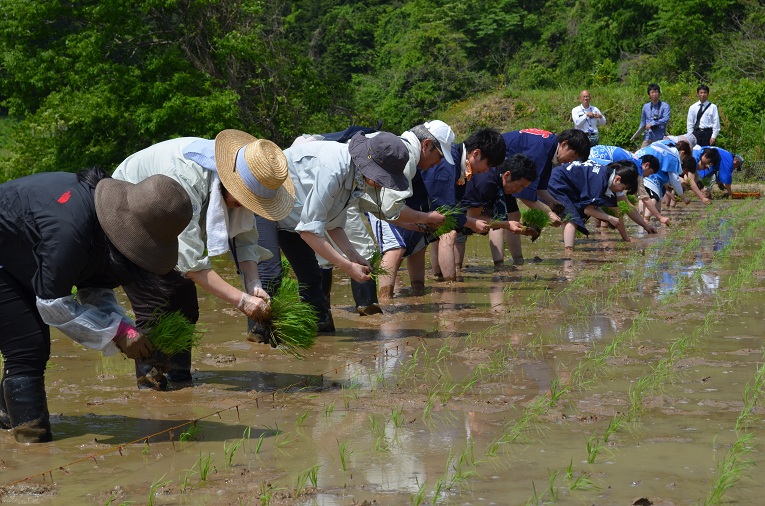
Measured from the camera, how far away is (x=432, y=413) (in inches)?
177

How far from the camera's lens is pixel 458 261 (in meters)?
9.61

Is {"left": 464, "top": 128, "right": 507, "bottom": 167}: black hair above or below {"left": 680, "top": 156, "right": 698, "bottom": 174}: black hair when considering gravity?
above

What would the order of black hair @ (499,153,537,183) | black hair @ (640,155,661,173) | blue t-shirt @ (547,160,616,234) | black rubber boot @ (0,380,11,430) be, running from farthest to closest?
black hair @ (640,155,661,173) → blue t-shirt @ (547,160,616,234) → black hair @ (499,153,537,183) → black rubber boot @ (0,380,11,430)

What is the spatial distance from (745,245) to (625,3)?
2274cm

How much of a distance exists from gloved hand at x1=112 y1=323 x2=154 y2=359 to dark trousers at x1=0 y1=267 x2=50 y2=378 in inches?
13.1

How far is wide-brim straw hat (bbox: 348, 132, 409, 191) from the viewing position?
5.71m

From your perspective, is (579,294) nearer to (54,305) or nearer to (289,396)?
(289,396)

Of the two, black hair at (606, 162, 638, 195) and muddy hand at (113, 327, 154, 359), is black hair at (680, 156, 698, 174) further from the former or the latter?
muddy hand at (113, 327, 154, 359)

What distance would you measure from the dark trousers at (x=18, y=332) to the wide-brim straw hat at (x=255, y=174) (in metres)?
1.13

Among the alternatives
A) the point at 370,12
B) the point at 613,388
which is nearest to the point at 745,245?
the point at 613,388

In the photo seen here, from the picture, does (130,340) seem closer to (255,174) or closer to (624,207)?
(255,174)

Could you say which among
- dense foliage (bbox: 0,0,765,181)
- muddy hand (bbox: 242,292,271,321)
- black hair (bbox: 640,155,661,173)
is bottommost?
muddy hand (bbox: 242,292,271,321)

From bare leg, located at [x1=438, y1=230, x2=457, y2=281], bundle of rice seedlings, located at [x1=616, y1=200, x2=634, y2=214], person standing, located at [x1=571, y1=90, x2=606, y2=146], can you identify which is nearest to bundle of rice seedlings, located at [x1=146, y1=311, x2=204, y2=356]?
bare leg, located at [x1=438, y1=230, x2=457, y2=281]

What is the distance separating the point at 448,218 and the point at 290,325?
275 centimetres
